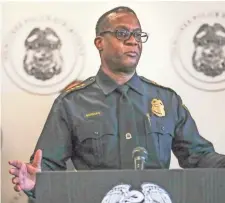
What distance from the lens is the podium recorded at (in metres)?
0.83

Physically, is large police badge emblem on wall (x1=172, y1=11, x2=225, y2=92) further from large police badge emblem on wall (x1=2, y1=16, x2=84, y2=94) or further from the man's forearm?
large police badge emblem on wall (x1=2, y1=16, x2=84, y2=94)

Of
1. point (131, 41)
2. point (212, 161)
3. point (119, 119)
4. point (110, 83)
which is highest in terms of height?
point (131, 41)

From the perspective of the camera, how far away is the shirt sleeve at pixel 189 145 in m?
1.33

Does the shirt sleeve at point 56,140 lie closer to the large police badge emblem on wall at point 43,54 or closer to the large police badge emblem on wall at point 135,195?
the large police badge emblem on wall at point 43,54

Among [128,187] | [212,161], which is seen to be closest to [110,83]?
[212,161]

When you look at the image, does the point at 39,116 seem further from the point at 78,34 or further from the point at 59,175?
the point at 59,175

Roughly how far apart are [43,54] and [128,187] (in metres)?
0.69

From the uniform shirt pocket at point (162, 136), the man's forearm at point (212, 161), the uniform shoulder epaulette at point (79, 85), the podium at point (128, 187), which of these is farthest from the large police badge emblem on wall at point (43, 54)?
the podium at point (128, 187)

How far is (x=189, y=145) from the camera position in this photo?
1.35 meters

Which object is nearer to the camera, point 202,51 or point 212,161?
point 212,161

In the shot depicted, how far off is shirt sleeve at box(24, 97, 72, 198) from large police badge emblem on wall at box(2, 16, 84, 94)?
0.26ft

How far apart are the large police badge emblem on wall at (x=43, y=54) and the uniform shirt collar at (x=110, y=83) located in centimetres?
7

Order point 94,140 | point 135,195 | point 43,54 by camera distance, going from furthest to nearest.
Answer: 1. point 43,54
2. point 94,140
3. point 135,195

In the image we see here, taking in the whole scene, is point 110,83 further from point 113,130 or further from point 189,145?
point 189,145
